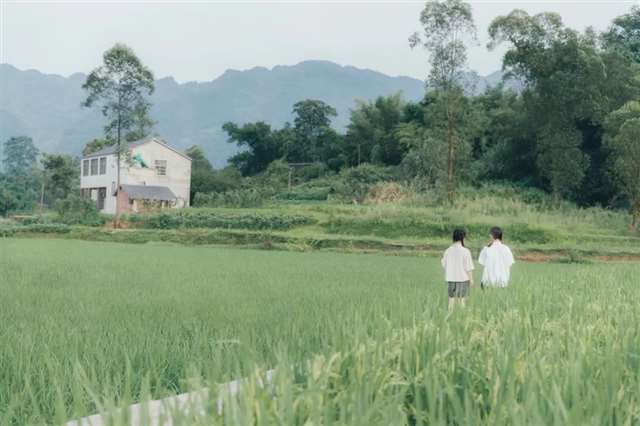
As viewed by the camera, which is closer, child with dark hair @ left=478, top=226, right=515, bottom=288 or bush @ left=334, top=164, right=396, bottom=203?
child with dark hair @ left=478, top=226, right=515, bottom=288

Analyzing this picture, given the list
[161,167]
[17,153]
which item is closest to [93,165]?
[161,167]

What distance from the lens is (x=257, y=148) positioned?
2014 inches

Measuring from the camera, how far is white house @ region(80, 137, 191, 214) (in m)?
37.3

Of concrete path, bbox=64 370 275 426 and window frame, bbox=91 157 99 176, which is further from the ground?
window frame, bbox=91 157 99 176

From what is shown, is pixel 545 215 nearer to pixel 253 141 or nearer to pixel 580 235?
pixel 580 235

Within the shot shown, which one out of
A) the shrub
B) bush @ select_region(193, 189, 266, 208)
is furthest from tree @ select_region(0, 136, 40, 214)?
the shrub

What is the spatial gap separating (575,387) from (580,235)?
19819mm

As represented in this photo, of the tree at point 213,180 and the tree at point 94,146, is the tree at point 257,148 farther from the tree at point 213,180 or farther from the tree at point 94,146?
the tree at point 94,146

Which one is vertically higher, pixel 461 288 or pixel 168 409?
pixel 168 409

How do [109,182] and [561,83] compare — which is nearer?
[561,83]

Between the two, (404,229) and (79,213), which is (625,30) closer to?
(404,229)

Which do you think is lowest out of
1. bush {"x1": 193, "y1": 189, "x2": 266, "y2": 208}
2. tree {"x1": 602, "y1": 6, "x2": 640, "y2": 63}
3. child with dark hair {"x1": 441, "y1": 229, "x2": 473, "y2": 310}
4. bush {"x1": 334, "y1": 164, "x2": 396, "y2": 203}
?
child with dark hair {"x1": 441, "y1": 229, "x2": 473, "y2": 310}

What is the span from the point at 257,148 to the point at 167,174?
40.3 feet

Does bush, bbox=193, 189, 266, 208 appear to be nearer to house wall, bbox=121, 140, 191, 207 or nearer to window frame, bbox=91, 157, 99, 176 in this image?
house wall, bbox=121, 140, 191, 207
